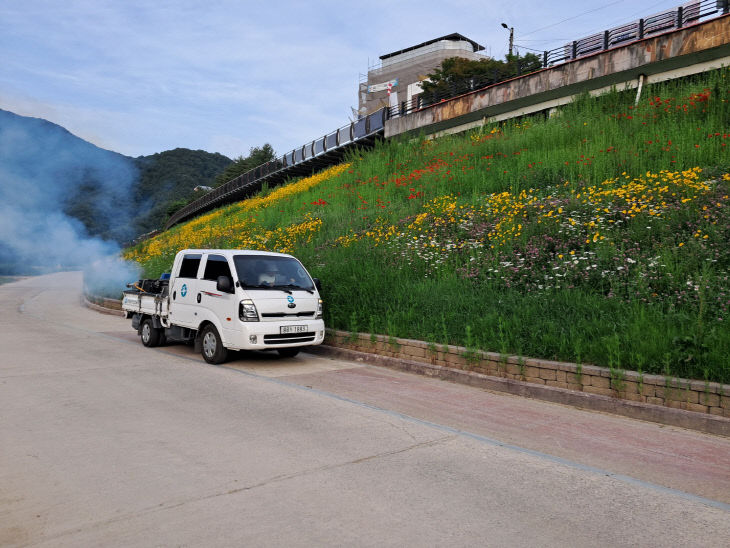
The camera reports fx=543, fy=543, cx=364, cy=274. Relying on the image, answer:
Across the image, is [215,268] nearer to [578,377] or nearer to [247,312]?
[247,312]

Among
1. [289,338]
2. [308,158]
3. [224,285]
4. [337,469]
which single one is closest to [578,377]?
[337,469]

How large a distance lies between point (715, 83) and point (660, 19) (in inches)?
234

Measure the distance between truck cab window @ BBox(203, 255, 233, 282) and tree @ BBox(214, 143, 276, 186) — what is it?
201 feet

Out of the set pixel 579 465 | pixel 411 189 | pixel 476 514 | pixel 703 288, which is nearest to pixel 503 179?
pixel 411 189

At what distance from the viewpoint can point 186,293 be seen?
412 inches

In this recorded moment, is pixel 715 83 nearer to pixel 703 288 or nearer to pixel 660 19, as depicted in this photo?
pixel 660 19

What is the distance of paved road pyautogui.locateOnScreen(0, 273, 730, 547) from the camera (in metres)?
3.42

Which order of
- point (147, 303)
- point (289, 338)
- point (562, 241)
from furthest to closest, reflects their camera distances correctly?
point (147, 303) → point (562, 241) → point (289, 338)

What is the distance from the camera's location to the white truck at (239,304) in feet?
30.0

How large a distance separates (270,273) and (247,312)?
3.57ft

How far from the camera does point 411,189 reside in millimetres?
16688

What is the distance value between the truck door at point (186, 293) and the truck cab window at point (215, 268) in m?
0.34

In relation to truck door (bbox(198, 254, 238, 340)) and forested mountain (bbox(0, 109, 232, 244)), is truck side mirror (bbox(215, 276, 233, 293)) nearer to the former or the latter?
truck door (bbox(198, 254, 238, 340))

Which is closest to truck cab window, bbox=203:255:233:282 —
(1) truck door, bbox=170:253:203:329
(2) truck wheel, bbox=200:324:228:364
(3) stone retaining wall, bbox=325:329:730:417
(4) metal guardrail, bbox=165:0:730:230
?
(1) truck door, bbox=170:253:203:329
